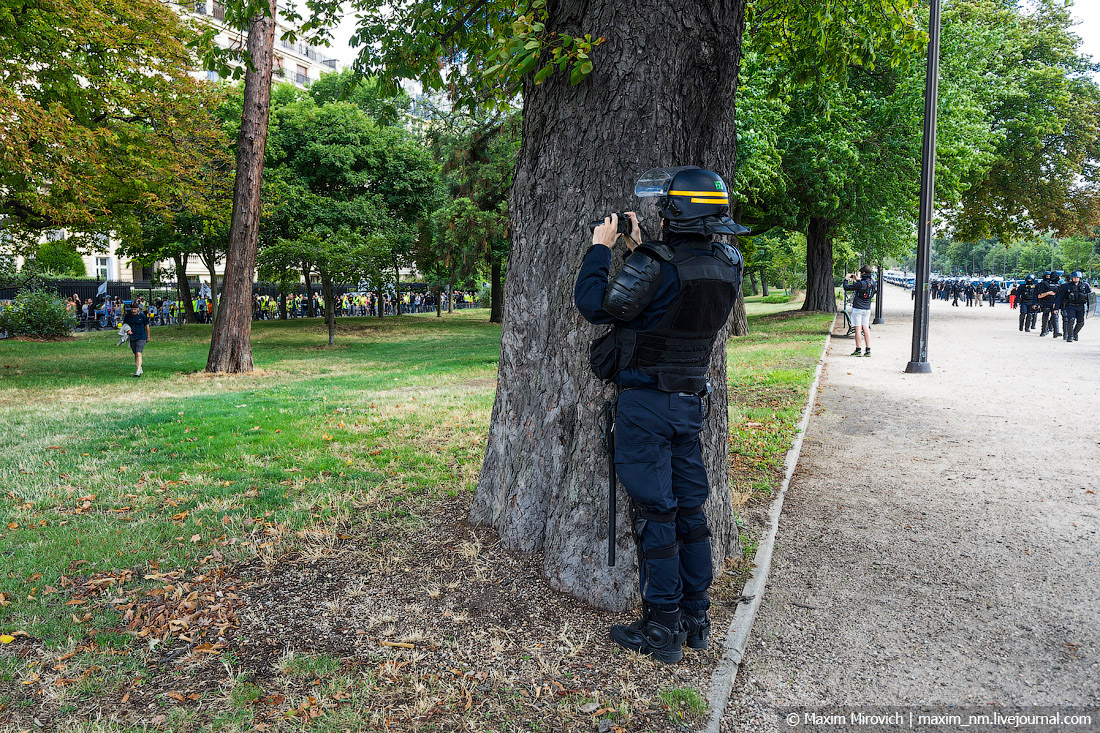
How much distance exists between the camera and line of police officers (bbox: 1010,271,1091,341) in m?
17.7

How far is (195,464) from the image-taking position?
6398 mm

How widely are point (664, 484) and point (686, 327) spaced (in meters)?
0.74

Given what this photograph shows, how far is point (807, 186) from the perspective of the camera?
19.9m

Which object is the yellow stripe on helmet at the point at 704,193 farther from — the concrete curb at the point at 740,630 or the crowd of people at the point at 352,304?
the crowd of people at the point at 352,304

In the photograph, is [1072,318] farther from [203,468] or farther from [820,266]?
[203,468]

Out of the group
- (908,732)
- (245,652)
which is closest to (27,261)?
(245,652)

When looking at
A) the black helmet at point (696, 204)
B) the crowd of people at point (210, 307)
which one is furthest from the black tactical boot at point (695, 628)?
the crowd of people at point (210, 307)

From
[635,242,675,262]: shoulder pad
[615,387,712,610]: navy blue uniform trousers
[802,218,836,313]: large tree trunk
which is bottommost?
[615,387,712,610]: navy blue uniform trousers

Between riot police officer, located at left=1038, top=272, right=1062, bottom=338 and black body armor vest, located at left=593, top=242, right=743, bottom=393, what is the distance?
20.1 m

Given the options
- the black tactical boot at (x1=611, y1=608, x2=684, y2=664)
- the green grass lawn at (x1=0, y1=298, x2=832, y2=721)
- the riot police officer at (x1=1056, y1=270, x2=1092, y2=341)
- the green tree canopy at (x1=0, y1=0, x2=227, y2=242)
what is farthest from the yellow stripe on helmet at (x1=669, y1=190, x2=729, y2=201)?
the riot police officer at (x1=1056, y1=270, x2=1092, y2=341)

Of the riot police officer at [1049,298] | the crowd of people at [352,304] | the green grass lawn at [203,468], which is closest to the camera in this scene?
the green grass lawn at [203,468]

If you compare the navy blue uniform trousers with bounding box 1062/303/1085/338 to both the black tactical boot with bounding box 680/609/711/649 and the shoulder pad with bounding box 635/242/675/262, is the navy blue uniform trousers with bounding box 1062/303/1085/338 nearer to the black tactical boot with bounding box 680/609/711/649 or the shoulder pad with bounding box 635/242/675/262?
the black tactical boot with bounding box 680/609/711/649

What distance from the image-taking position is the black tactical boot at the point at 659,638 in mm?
3121

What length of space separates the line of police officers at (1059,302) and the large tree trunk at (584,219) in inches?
719
